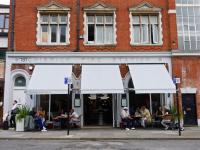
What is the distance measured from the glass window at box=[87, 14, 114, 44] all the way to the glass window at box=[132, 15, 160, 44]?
1.68 m

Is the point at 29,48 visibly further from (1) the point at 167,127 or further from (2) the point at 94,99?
(1) the point at 167,127

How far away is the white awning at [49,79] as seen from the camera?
763 inches

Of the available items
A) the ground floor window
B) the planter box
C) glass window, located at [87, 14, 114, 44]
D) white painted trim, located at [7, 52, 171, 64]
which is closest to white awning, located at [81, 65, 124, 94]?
white painted trim, located at [7, 52, 171, 64]

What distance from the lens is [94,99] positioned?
2206cm

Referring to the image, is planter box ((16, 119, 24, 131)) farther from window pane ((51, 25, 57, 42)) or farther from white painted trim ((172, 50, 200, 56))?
white painted trim ((172, 50, 200, 56))

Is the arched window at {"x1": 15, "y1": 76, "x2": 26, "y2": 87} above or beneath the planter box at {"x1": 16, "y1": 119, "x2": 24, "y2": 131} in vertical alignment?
above

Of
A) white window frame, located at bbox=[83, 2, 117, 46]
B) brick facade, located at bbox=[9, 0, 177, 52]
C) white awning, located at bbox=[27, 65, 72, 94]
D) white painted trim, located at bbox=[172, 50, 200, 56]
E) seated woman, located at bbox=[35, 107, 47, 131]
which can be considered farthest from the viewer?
white window frame, located at bbox=[83, 2, 117, 46]

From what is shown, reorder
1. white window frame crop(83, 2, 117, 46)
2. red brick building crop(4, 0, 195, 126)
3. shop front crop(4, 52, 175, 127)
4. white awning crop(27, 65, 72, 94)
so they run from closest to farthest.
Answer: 1. white awning crop(27, 65, 72, 94)
2. shop front crop(4, 52, 175, 127)
3. red brick building crop(4, 0, 195, 126)
4. white window frame crop(83, 2, 117, 46)

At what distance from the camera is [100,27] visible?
2286cm

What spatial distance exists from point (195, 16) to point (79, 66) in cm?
914

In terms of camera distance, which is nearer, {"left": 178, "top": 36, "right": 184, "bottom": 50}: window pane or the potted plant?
the potted plant

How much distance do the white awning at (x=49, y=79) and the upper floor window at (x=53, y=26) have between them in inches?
80.7

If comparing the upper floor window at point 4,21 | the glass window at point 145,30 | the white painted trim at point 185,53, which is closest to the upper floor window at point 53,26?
the glass window at point 145,30

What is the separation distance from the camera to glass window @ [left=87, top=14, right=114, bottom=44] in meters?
22.8
